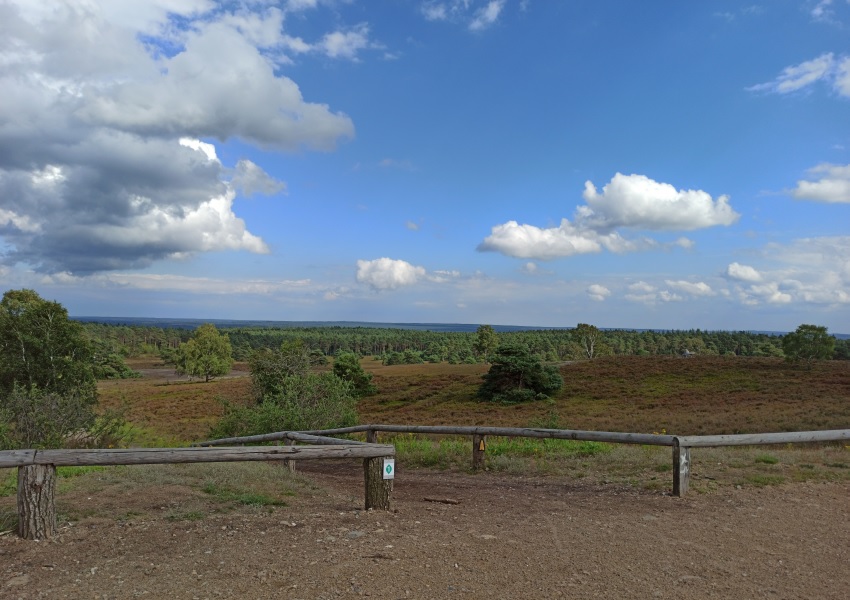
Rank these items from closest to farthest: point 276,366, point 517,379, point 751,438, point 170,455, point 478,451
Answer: point 170,455 → point 751,438 → point 478,451 → point 276,366 → point 517,379

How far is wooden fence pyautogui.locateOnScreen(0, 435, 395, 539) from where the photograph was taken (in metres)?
5.04

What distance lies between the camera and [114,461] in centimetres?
544

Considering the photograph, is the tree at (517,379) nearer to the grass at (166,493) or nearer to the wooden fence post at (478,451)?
the wooden fence post at (478,451)

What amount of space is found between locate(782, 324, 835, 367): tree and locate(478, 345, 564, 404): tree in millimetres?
20792

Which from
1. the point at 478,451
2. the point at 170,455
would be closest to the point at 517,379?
the point at 478,451

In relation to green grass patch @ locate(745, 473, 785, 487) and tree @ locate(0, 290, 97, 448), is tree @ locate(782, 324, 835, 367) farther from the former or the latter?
tree @ locate(0, 290, 97, 448)

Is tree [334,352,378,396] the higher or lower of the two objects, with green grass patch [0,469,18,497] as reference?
lower

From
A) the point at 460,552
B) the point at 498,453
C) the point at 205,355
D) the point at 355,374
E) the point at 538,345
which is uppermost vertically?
the point at 460,552

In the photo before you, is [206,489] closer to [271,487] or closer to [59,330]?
[271,487]

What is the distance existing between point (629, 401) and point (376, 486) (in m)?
35.1

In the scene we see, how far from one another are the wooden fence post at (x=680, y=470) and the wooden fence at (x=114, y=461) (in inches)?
150

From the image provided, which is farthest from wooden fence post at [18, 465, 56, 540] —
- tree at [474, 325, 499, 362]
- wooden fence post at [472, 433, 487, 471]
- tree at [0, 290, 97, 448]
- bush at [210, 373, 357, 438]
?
tree at [474, 325, 499, 362]

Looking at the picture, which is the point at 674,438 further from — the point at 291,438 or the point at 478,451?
the point at 291,438

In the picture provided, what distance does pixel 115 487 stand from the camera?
23.1 feet
